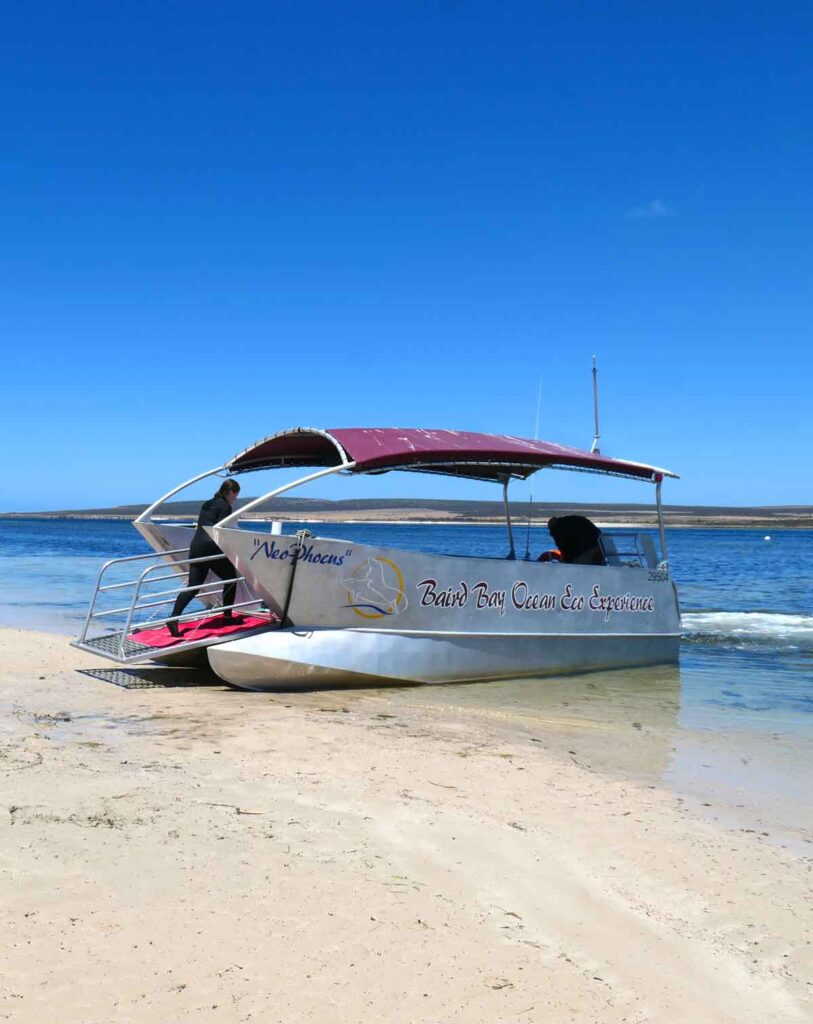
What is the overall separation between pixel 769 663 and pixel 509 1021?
1181cm

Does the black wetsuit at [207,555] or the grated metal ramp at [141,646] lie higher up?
the black wetsuit at [207,555]

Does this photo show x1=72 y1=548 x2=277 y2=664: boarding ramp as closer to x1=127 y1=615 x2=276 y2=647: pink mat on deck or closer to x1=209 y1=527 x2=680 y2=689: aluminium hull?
x1=127 y1=615 x2=276 y2=647: pink mat on deck

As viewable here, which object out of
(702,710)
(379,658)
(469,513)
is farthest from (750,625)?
(469,513)

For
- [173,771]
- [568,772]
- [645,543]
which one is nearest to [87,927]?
[173,771]

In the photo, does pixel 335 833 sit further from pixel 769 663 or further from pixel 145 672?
pixel 769 663

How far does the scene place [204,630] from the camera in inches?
404

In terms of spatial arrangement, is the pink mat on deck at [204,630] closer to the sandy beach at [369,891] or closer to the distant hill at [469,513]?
the sandy beach at [369,891]

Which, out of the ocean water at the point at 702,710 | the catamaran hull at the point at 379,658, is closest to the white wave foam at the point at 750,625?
the ocean water at the point at 702,710

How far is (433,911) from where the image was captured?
4207 mm

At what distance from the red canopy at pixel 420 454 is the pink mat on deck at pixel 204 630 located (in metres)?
2.04

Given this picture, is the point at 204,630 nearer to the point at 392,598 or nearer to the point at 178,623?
the point at 178,623

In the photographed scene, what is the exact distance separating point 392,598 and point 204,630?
2.18 meters

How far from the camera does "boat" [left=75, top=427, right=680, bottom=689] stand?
9.58 metres

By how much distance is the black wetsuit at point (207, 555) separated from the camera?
10.1 m
